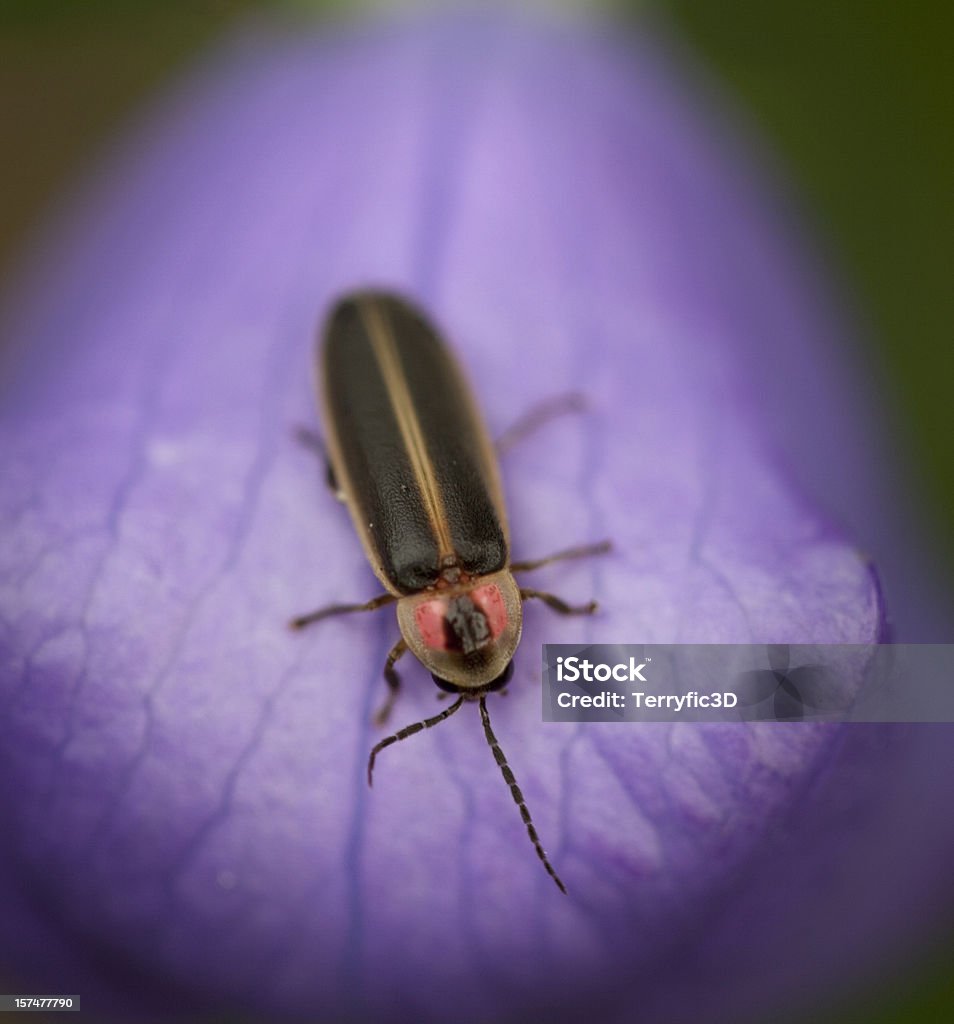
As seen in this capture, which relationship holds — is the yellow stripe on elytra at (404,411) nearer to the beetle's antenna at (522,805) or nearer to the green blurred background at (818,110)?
the beetle's antenna at (522,805)

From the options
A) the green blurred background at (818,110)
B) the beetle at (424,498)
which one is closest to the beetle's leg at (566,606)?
the beetle at (424,498)

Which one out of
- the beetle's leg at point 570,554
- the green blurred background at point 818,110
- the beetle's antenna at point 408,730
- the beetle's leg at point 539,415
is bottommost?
the beetle's antenna at point 408,730

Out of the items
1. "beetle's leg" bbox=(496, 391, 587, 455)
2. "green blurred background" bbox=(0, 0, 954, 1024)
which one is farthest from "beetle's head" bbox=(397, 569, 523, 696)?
"green blurred background" bbox=(0, 0, 954, 1024)

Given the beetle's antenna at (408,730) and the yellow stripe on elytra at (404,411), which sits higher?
the yellow stripe on elytra at (404,411)

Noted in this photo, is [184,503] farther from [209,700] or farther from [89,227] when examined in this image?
[89,227]

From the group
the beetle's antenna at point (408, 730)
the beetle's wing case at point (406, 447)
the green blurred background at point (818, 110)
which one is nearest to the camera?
the beetle's antenna at point (408, 730)

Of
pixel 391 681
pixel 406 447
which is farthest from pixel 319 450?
pixel 391 681

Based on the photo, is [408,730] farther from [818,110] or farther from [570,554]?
[818,110]
